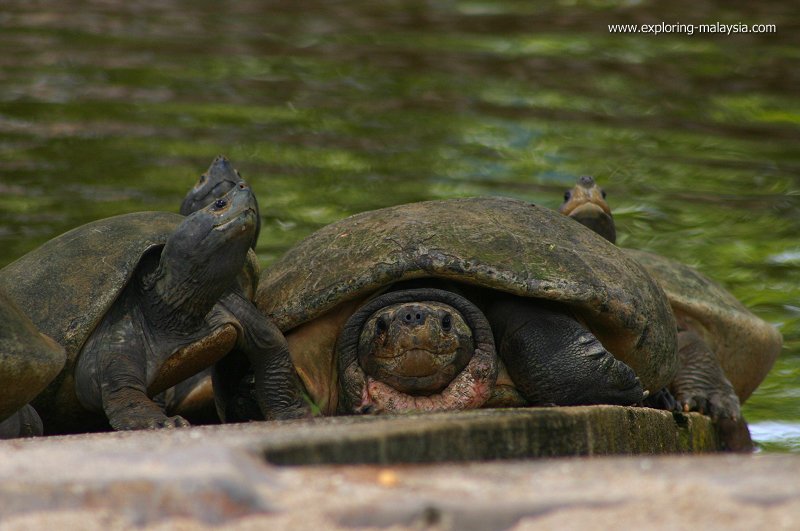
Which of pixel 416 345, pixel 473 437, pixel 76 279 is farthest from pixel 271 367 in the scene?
pixel 473 437

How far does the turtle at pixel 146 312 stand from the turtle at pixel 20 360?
1.29ft

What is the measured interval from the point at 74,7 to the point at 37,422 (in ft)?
42.1

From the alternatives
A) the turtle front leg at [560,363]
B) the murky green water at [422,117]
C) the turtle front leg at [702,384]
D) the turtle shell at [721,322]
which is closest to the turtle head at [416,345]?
the turtle front leg at [560,363]

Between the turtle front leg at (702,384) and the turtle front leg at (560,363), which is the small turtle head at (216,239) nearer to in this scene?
the turtle front leg at (560,363)

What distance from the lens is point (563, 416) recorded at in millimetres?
3104

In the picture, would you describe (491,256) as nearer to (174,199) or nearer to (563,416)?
(563,416)

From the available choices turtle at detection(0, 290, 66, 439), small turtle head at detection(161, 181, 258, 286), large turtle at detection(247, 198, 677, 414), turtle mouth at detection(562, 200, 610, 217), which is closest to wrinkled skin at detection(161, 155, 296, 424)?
small turtle head at detection(161, 181, 258, 286)

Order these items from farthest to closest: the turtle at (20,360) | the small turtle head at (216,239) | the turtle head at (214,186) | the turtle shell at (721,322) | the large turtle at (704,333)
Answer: the turtle shell at (721,322) → the large turtle at (704,333) → the turtle head at (214,186) → the small turtle head at (216,239) → the turtle at (20,360)

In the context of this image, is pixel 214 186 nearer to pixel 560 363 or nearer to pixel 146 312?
pixel 146 312

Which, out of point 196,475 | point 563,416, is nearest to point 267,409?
point 563,416

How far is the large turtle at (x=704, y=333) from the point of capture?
4.89 metres

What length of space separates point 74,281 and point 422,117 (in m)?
8.19

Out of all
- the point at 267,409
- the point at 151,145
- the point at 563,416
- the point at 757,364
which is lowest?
the point at 151,145

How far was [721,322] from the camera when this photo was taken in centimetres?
533
